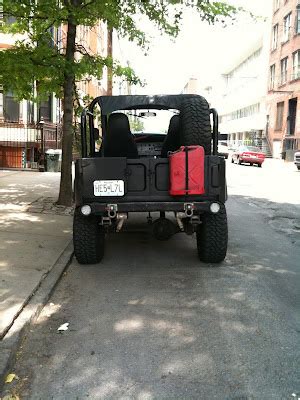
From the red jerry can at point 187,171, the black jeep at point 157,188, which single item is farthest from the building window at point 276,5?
the red jerry can at point 187,171

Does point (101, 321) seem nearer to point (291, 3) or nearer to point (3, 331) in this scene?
point (3, 331)

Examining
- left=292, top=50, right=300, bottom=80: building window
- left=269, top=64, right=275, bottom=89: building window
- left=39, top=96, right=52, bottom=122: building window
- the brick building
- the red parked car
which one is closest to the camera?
left=39, top=96, right=52, bottom=122: building window

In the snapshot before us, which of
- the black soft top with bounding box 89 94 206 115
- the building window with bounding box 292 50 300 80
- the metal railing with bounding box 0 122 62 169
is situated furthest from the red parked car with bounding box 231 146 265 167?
the black soft top with bounding box 89 94 206 115

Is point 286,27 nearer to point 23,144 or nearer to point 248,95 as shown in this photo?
point 248,95

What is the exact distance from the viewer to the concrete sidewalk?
4.50 meters

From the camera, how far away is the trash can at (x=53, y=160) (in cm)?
1869

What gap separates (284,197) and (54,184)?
705 cm

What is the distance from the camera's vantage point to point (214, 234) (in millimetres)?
5703

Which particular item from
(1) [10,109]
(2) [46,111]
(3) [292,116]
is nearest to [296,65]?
(3) [292,116]

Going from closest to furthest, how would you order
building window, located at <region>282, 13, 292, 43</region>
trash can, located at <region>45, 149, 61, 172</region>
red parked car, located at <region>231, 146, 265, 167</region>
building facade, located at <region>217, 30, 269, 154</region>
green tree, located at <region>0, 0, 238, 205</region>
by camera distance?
green tree, located at <region>0, 0, 238, 205</region> → trash can, located at <region>45, 149, 61, 172</region> → red parked car, located at <region>231, 146, 265, 167</region> → building window, located at <region>282, 13, 292, 43</region> → building facade, located at <region>217, 30, 269, 154</region>

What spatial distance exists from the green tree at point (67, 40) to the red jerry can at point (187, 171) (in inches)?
180

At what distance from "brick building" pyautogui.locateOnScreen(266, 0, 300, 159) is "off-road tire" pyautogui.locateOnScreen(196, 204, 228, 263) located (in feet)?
112

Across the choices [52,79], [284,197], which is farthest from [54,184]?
[284,197]

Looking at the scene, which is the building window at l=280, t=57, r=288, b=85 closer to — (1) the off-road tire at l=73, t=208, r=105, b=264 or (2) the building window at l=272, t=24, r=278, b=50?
(2) the building window at l=272, t=24, r=278, b=50
